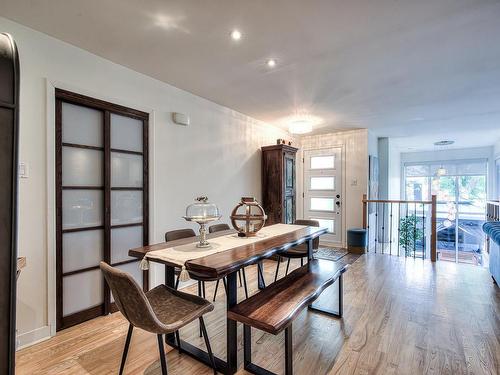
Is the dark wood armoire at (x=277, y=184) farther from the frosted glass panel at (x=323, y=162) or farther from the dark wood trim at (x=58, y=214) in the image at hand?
the dark wood trim at (x=58, y=214)

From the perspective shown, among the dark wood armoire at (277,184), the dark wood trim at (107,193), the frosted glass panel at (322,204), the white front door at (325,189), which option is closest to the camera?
the dark wood trim at (107,193)

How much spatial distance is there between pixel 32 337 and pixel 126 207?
128 centimetres

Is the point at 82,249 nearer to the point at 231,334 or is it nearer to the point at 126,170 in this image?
the point at 126,170

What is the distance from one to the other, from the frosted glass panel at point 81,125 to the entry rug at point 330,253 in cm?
383

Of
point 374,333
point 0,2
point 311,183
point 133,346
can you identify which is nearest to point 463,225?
point 311,183

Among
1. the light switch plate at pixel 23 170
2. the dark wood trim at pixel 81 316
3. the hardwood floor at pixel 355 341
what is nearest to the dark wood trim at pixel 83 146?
the light switch plate at pixel 23 170

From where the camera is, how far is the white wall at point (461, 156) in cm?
718

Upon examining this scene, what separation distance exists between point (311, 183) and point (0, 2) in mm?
5348

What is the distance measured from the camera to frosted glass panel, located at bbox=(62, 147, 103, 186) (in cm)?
236

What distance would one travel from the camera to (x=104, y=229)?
262 centimetres

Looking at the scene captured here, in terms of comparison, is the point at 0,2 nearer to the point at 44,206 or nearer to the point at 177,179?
the point at 44,206

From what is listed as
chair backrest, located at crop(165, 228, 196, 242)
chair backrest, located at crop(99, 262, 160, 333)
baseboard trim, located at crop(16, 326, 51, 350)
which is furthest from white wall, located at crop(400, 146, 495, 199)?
baseboard trim, located at crop(16, 326, 51, 350)

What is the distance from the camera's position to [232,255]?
5.79ft

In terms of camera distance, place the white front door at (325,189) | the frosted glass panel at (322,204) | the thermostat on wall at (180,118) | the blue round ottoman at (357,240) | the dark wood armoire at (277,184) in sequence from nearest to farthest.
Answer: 1. the thermostat on wall at (180,118)
2. the dark wood armoire at (277,184)
3. the blue round ottoman at (357,240)
4. the white front door at (325,189)
5. the frosted glass panel at (322,204)
